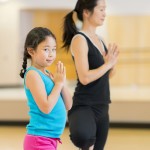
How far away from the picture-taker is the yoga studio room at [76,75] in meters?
2.01

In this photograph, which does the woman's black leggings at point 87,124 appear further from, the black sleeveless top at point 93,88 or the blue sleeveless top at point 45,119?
the blue sleeveless top at point 45,119

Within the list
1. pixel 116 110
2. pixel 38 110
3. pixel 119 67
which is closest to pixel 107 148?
pixel 116 110

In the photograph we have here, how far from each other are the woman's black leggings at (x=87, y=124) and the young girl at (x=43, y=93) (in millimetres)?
483

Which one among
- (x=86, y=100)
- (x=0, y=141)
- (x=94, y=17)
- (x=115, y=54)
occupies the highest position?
(x=94, y=17)

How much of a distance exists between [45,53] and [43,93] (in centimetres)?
21

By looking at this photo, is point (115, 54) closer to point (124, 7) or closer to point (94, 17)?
point (94, 17)

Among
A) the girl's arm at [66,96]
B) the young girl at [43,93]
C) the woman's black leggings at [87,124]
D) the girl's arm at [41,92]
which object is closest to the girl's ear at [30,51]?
the young girl at [43,93]

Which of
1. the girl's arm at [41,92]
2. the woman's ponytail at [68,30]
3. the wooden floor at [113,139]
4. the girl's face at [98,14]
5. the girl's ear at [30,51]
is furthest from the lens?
the wooden floor at [113,139]

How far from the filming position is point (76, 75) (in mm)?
2914

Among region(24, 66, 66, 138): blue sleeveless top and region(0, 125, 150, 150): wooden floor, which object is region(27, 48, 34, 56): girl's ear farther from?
region(0, 125, 150, 150): wooden floor

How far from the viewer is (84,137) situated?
98.8 inches

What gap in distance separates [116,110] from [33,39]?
4.38 metres

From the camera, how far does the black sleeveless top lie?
2.55m

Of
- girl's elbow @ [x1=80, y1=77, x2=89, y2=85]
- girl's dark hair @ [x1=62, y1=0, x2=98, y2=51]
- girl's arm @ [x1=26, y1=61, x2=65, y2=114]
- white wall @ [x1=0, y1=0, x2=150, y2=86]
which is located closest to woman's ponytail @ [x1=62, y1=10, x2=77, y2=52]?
girl's dark hair @ [x1=62, y1=0, x2=98, y2=51]
